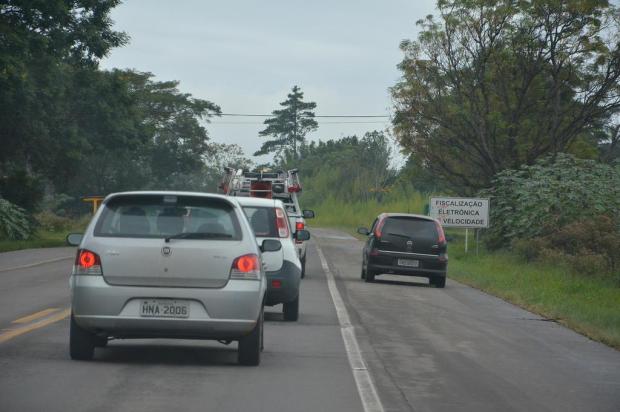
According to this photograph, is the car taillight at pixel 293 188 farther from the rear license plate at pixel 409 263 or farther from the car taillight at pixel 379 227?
the rear license plate at pixel 409 263

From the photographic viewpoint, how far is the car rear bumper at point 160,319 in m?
10.1

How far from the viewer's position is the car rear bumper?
10.1 meters

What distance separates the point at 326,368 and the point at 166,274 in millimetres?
1804

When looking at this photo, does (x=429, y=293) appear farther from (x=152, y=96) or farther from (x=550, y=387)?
(x=152, y=96)

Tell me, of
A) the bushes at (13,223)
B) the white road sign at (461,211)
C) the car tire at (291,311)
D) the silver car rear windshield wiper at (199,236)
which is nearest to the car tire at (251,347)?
the silver car rear windshield wiper at (199,236)

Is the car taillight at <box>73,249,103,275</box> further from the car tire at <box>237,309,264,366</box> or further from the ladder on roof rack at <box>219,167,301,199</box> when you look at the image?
the ladder on roof rack at <box>219,167,301,199</box>

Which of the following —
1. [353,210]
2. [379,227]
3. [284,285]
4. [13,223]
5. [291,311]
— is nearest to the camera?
[284,285]

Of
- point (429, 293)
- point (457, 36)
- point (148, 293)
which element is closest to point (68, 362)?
point (148, 293)

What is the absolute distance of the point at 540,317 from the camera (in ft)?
61.6

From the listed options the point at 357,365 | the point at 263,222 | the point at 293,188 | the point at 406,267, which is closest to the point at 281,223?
the point at 263,222

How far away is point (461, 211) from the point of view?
126 feet

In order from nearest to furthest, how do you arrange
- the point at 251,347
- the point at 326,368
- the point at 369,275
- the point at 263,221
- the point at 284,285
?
the point at 251,347, the point at 326,368, the point at 284,285, the point at 263,221, the point at 369,275

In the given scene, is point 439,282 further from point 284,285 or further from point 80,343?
point 80,343

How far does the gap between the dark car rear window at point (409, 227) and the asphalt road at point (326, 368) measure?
769 centimetres
